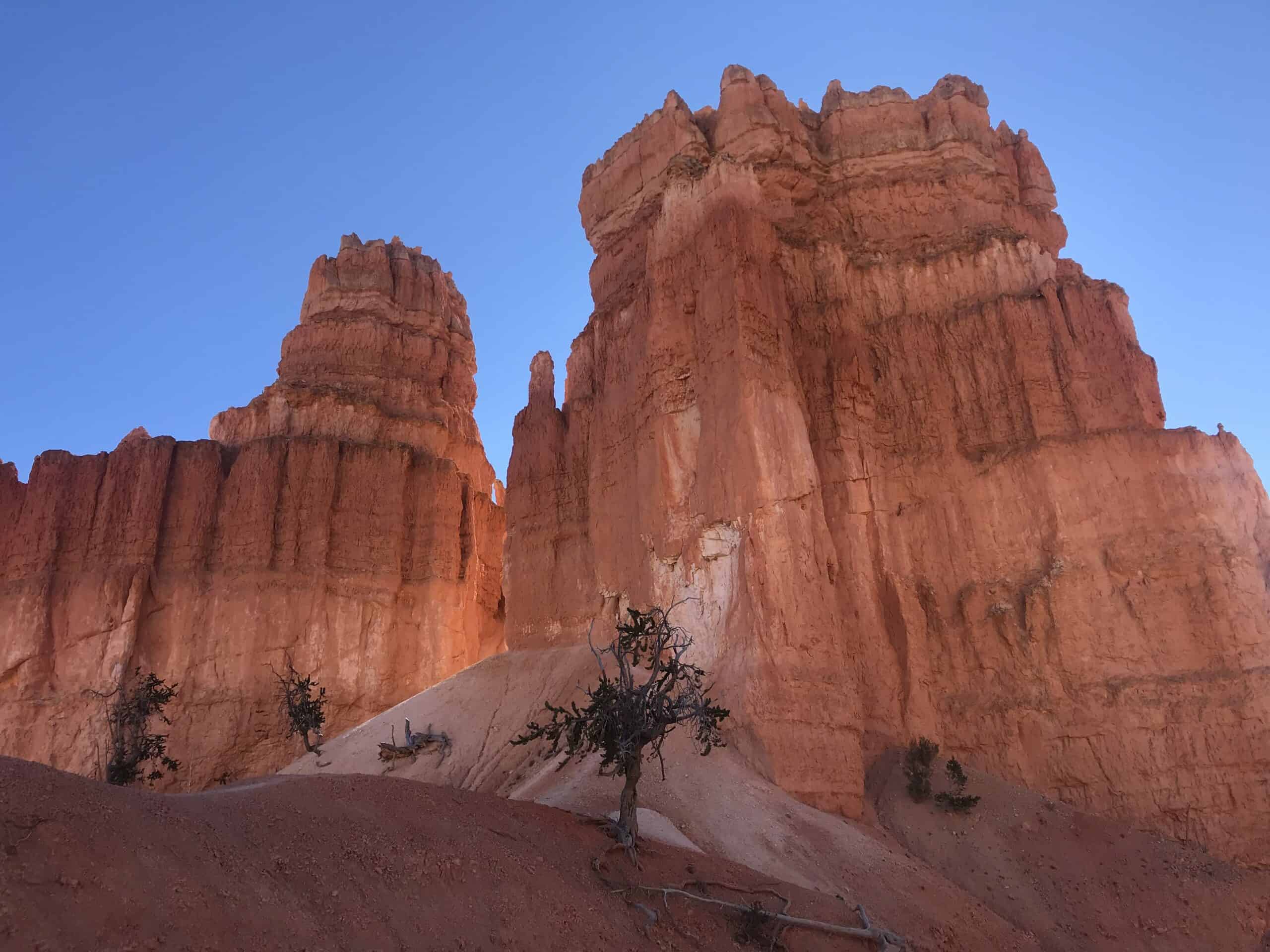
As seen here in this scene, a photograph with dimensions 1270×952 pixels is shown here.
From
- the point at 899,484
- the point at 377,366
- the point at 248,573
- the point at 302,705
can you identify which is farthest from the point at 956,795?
the point at 377,366

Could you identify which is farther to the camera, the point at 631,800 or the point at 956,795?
the point at 956,795

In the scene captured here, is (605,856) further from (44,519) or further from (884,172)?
(44,519)

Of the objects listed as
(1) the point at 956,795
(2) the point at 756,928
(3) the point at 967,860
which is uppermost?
(1) the point at 956,795

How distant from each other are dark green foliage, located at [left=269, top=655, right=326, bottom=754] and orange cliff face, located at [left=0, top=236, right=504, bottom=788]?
1.75ft

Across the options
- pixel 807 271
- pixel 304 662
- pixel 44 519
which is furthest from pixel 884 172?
pixel 44 519

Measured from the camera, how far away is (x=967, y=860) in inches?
703

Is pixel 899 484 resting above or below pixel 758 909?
above

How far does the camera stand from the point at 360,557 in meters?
38.4

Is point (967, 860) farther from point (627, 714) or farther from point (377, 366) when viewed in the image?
point (377, 366)

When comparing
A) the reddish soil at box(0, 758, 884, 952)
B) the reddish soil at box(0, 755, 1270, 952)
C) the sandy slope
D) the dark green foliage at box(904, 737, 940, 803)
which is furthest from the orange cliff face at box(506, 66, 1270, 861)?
the reddish soil at box(0, 758, 884, 952)

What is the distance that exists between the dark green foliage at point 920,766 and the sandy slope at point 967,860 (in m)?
0.30

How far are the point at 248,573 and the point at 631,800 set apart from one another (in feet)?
94.5

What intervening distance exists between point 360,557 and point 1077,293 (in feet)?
96.2

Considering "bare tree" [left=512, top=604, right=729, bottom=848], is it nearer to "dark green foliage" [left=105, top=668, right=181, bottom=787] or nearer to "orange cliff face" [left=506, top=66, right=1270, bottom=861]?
"orange cliff face" [left=506, top=66, right=1270, bottom=861]
